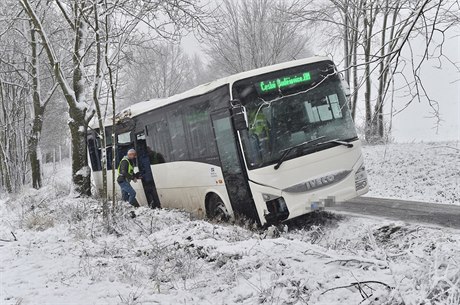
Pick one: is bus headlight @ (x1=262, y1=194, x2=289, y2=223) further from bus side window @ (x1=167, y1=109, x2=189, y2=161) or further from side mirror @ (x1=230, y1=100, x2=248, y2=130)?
bus side window @ (x1=167, y1=109, x2=189, y2=161)

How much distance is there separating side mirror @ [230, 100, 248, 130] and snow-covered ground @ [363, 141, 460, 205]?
4.35 metres

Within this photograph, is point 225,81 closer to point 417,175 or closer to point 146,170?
point 146,170

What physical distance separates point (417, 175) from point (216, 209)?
286 inches

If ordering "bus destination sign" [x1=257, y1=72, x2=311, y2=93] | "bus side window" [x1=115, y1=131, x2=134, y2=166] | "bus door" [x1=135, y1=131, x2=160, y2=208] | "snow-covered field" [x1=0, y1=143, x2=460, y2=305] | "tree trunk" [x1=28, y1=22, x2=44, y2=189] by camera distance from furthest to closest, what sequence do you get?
"tree trunk" [x1=28, y1=22, x2=44, y2=189]
"bus side window" [x1=115, y1=131, x2=134, y2=166]
"bus door" [x1=135, y1=131, x2=160, y2=208]
"bus destination sign" [x1=257, y1=72, x2=311, y2=93]
"snow-covered field" [x1=0, y1=143, x2=460, y2=305]

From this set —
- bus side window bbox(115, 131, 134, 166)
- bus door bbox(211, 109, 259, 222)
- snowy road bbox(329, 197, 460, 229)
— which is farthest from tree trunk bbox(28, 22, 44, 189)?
snowy road bbox(329, 197, 460, 229)

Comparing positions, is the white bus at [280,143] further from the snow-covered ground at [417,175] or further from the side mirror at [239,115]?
the snow-covered ground at [417,175]

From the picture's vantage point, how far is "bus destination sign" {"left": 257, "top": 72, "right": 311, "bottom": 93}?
8.04 m

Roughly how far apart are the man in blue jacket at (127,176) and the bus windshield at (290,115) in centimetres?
448

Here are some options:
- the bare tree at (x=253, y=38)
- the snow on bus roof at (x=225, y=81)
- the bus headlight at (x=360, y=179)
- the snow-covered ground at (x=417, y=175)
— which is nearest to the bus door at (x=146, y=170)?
the snow on bus roof at (x=225, y=81)

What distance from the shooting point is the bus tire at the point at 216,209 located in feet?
29.1

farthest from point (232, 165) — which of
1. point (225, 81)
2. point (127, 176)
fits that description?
point (127, 176)

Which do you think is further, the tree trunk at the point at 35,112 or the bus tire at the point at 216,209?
the tree trunk at the point at 35,112

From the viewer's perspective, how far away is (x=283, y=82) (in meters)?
8.14

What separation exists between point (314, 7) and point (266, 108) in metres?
13.9
